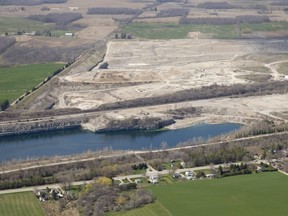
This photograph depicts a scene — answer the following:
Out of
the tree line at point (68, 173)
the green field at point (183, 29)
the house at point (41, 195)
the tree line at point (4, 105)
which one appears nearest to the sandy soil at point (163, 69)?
the tree line at point (4, 105)

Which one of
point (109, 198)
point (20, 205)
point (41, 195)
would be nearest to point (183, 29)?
point (41, 195)

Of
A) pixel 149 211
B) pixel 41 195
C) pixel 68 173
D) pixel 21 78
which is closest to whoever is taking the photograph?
pixel 149 211

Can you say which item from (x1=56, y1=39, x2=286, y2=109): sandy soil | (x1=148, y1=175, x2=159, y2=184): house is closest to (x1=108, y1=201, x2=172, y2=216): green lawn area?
(x1=148, y1=175, x2=159, y2=184): house

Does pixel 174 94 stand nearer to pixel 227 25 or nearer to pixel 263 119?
pixel 263 119

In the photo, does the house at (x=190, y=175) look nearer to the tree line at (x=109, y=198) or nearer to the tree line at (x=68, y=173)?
the tree line at (x=68, y=173)

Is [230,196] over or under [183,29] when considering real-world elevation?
over

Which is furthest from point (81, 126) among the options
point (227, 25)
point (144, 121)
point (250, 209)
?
point (227, 25)

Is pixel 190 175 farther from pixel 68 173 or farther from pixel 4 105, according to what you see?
pixel 4 105

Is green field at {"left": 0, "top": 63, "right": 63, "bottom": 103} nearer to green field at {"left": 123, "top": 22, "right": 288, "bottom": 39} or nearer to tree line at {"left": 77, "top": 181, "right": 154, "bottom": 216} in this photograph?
green field at {"left": 123, "top": 22, "right": 288, "bottom": 39}
